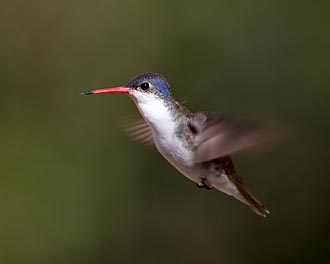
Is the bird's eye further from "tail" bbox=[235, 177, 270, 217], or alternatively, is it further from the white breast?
"tail" bbox=[235, 177, 270, 217]

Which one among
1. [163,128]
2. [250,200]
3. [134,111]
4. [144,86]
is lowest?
[250,200]

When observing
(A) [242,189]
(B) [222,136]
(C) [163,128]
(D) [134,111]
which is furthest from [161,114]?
(D) [134,111]

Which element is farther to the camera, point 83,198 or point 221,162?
point 83,198

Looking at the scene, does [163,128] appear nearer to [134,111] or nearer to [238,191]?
[238,191]

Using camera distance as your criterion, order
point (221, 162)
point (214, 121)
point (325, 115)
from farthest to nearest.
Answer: point (325, 115)
point (221, 162)
point (214, 121)

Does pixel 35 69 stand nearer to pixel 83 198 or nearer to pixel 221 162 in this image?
pixel 83 198

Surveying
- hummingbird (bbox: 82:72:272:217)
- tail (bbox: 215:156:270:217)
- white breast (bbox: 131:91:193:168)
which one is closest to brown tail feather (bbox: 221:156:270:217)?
tail (bbox: 215:156:270:217)

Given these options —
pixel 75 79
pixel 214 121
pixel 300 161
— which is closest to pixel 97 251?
pixel 75 79

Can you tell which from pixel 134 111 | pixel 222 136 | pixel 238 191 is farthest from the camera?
pixel 134 111
